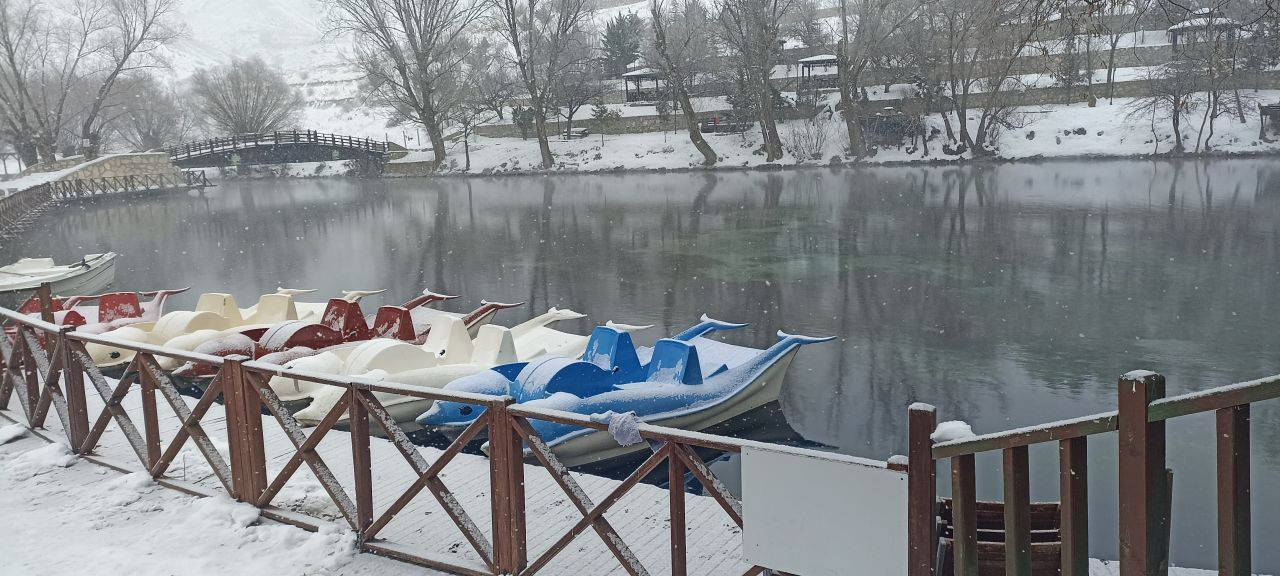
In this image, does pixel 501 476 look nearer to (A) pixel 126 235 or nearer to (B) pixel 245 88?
(A) pixel 126 235

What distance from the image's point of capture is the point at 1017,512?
309 centimetres

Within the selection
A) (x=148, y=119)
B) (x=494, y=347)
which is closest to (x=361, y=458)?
(x=494, y=347)

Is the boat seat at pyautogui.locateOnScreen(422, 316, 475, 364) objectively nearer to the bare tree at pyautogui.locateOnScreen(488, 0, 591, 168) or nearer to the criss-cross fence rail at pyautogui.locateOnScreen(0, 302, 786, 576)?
the criss-cross fence rail at pyautogui.locateOnScreen(0, 302, 786, 576)

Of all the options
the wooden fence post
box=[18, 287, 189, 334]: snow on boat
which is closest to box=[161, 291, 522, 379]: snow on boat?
box=[18, 287, 189, 334]: snow on boat

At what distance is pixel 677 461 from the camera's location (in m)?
3.86

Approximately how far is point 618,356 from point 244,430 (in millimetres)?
4737

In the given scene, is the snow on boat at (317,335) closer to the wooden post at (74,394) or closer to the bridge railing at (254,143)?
the wooden post at (74,394)

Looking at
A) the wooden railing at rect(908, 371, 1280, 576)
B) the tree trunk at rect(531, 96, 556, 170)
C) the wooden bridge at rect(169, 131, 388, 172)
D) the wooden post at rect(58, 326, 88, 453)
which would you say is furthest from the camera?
the wooden bridge at rect(169, 131, 388, 172)

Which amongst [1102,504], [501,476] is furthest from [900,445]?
[501,476]

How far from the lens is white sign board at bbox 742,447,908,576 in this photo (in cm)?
324

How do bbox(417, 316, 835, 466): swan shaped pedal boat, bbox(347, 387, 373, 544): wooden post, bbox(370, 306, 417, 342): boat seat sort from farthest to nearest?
bbox(370, 306, 417, 342): boat seat
bbox(417, 316, 835, 466): swan shaped pedal boat
bbox(347, 387, 373, 544): wooden post

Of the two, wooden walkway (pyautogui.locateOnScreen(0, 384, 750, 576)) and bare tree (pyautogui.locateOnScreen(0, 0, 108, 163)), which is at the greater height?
bare tree (pyautogui.locateOnScreen(0, 0, 108, 163))

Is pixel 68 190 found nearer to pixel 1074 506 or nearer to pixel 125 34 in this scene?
pixel 125 34

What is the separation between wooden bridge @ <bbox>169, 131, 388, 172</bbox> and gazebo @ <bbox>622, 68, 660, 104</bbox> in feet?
52.4
